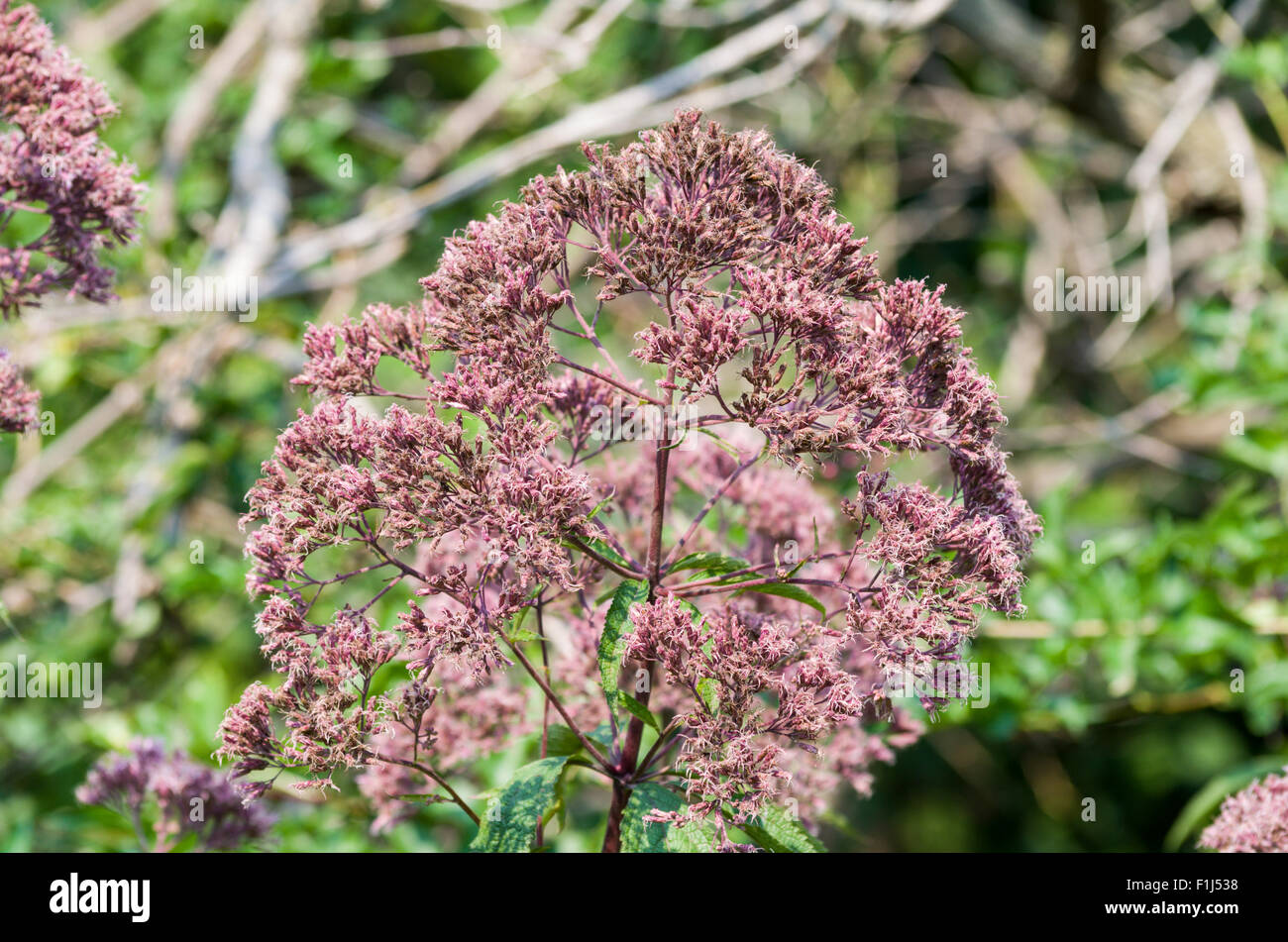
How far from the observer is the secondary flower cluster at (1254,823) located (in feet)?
7.44

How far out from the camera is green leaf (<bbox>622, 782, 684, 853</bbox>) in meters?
1.95

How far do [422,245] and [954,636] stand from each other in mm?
5470

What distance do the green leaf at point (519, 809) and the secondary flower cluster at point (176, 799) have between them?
865 mm

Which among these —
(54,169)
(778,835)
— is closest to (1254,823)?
(778,835)

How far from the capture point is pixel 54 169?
2.28 m

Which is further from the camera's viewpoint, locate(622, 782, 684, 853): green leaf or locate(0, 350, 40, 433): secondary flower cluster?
locate(0, 350, 40, 433): secondary flower cluster

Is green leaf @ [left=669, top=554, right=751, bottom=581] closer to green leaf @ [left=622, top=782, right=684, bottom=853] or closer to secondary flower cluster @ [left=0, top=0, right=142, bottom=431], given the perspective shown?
green leaf @ [left=622, top=782, right=684, bottom=853]

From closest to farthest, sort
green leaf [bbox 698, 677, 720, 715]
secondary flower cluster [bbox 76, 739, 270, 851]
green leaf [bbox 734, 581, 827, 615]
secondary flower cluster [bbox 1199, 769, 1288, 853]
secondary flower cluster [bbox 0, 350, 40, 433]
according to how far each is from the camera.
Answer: green leaf [bbox 698, 677, 720, 715], green leaf [bbox 734, 581, 827, 615], secondary flower cluster [bbox 0, 350, 40, 433], secondary flower cluster [bbox 1199, 769, 1288, 853], secondary flower cluster [bbox 76, 739, 270, 851]

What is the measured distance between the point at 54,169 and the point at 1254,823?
2601mm

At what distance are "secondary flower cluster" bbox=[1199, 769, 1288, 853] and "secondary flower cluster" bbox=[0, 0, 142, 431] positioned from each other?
94.6 inches

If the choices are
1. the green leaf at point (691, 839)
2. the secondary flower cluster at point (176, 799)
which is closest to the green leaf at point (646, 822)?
Result: the green leaf at point (691, 839)

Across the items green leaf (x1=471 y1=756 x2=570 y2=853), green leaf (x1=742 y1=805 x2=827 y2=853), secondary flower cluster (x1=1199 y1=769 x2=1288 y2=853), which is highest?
green leaf (x1=471 y1=756 x2=570 y2=853)

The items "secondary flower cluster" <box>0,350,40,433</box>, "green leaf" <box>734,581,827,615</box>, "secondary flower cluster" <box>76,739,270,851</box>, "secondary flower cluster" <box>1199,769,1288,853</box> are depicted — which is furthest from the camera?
"secondary flower cluster" <box>76,739,270,851</box>

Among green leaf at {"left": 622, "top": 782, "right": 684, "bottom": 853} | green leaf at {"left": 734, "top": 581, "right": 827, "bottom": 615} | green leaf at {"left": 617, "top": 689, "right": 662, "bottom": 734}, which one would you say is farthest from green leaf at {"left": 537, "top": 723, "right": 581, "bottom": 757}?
green leaf at {"left": 734, "top": 581, "right": 827, "bottom": 615}
